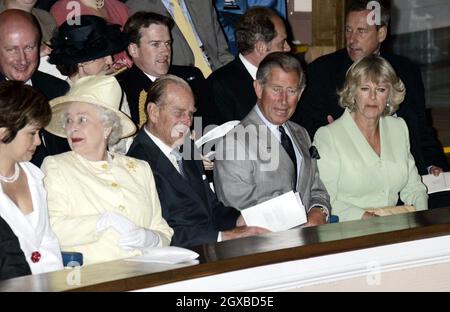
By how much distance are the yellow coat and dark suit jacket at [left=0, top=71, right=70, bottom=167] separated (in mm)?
442

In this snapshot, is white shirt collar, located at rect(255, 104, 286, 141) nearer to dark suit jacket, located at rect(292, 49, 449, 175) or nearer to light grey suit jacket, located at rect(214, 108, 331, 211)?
light grey suit jacket, located at rect(214, 108, 331, 211)

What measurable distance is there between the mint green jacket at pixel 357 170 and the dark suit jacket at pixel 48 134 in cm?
137

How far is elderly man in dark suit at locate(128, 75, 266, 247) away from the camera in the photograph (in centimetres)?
463

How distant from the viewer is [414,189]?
17.9 ft

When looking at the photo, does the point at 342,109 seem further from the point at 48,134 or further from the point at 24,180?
the point at 24,180

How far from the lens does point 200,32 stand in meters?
6.55

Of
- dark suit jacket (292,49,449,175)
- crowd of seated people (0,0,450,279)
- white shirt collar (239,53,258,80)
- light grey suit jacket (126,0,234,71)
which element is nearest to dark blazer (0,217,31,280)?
crowd of seated people (0,0,450,279)

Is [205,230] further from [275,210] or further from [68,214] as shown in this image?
[68,214]

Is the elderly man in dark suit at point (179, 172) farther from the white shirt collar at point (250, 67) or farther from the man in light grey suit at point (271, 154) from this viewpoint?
the white shirt collar at point (250, 67)

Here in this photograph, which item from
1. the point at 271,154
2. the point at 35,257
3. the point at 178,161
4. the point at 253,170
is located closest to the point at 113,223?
the point at 35,257

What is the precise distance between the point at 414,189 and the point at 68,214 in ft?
6.95

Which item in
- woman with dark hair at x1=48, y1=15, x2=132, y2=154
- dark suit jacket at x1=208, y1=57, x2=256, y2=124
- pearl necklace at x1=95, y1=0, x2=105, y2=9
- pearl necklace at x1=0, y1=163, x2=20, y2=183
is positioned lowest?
pearl necklace at x1=0, y1=163, x2=20, y2=183

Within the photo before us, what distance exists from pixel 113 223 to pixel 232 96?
5.41 ft
